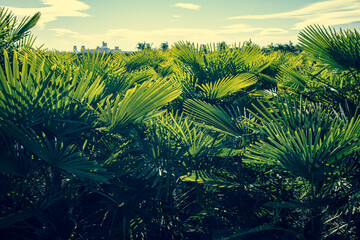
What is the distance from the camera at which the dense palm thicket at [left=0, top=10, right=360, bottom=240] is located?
62 centimetres

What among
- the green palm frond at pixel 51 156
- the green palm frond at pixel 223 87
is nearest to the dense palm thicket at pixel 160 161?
the green palm frond at pixel 51 156

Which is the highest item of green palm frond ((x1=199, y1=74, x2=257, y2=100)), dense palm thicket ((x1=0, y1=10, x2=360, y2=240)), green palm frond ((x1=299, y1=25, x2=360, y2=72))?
green palm frond ((x1=299, y1=25, x2=360, y2=72))

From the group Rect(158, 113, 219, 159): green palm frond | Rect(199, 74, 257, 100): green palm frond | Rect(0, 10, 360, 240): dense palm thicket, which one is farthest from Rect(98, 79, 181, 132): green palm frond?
Rect(199, 74, 257, 100): green palm frond

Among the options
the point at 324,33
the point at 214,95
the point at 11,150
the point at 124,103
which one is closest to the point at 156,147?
the point at 124,103

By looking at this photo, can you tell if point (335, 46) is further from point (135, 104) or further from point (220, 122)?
point (135, 104)

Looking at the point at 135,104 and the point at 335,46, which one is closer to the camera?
the point at 135,104

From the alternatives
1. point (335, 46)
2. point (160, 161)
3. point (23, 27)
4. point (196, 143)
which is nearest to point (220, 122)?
point (196, 143)

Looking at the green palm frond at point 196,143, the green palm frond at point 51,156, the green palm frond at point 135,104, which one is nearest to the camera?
the green palm frond at point 51,156

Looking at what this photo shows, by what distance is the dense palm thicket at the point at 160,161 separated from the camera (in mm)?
621

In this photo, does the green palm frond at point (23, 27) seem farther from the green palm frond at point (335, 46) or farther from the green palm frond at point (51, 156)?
the green palm frond at point (335, 46)

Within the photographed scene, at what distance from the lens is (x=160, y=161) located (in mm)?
742

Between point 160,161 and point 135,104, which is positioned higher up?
point 135,104

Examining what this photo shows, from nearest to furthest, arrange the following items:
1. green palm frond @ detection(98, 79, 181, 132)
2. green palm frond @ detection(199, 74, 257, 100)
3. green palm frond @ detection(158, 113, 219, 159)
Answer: green palm frond @ detection(98, 79, 181, 132)
green palm frond @ detection(158, 113, 219, 159)
green palm frond @ detection(199, 74, 257, 100)

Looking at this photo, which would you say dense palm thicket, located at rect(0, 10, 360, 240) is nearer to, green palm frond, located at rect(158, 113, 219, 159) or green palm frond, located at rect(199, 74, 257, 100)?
green palm frond, located at rect(158, 113, 219, 159)
